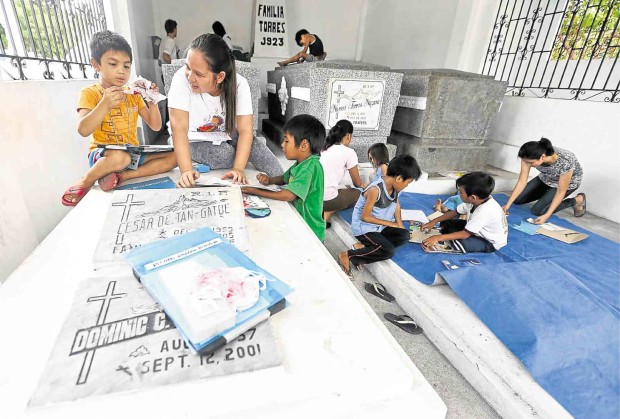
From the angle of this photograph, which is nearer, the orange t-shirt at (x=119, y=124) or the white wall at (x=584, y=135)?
the orange t-shirt at (x=119, y=124)

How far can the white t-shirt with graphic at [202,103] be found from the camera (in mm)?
1573

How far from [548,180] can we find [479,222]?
1453 millimetres

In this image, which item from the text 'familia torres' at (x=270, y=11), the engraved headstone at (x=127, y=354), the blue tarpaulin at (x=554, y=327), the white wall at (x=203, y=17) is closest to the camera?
the engraved headstone at (x=127, y=354)

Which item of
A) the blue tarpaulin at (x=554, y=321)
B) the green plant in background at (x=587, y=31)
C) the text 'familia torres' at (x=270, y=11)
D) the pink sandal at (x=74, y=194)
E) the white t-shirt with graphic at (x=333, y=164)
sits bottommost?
the blue tarpaulin at (x=554, y=321)

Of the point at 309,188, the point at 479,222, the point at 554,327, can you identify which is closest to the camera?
the point at 554,327

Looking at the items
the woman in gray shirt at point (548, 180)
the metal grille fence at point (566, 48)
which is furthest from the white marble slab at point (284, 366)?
the metal grille fence at point (566, 48)

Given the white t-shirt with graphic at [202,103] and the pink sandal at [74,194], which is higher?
the white t-shirt with graphic at [202,103]

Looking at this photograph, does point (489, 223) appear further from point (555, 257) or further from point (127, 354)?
point (127, 354)

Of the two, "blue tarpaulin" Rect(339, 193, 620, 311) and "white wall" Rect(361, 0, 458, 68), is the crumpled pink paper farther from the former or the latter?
"white wall" Rect(361, 0, 458, 68)

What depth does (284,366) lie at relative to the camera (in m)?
0.59

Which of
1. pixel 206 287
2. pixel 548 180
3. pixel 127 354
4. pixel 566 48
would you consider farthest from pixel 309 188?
pixel 566 48

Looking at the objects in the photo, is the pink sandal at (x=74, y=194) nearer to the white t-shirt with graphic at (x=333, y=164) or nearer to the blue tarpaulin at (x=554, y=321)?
the white t-shirt with graphic at (x=333, y=164)

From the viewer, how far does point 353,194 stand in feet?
9.01

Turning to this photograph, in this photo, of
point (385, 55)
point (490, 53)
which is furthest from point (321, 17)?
point (490, 53)
